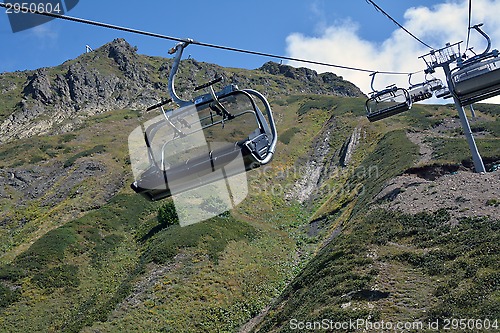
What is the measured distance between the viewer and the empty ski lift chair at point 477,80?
1781 cm

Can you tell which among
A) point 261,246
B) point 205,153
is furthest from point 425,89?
point 205,153

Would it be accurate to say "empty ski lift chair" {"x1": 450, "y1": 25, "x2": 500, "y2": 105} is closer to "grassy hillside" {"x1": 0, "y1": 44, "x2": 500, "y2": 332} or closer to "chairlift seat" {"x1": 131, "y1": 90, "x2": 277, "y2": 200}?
"grassy hillside" {"x1": 0, "y1": 44, "x2": 500, "y2": 332}

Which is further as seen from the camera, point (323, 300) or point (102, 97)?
point (102, 97)

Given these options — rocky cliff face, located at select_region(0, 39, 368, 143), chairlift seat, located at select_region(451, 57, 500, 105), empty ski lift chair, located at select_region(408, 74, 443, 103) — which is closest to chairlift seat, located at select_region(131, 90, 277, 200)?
chairlift seat, located at select_region(451, 57, 500, 105)

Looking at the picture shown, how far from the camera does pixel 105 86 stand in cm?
13412

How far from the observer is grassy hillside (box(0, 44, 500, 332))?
18.3 meters

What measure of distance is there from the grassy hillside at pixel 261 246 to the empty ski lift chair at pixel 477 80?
244 inches

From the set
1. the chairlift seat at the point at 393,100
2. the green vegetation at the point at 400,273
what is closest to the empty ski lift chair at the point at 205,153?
the green vegetation at the point at 400,273

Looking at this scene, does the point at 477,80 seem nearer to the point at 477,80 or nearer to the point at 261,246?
the point at 477,80

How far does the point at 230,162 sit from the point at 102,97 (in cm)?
12822

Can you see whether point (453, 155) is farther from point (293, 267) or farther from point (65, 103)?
point (65, 103)


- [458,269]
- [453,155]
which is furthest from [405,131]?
[458,269]

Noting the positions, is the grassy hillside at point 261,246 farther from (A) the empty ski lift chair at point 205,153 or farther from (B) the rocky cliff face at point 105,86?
(B) the rocky cliff face at point 105,86

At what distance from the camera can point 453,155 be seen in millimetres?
41125
